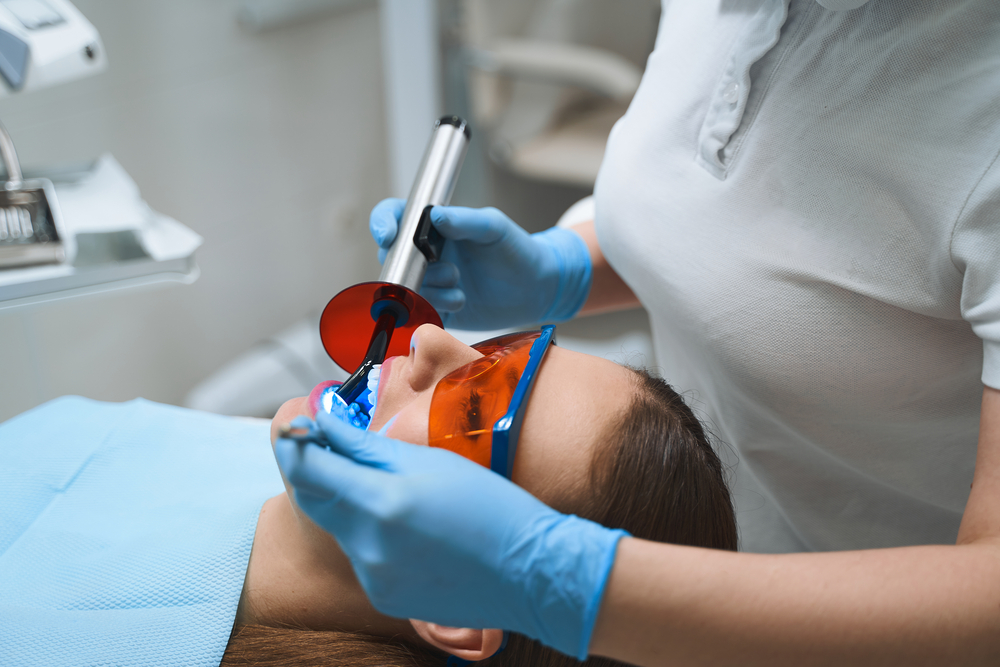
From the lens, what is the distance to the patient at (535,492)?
75cm

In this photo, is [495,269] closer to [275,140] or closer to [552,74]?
[552,74]

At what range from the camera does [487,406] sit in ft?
2.42

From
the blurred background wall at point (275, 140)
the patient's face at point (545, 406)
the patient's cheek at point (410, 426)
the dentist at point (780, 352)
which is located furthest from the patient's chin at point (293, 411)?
the blurred background wall at point (275, 140)

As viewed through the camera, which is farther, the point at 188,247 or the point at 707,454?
the point at 188,247

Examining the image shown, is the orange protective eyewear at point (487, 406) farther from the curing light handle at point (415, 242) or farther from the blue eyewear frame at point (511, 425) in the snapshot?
the curing light handle at point (415, 242)

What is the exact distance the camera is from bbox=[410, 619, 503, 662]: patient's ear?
742 mm

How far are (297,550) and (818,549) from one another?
75cm

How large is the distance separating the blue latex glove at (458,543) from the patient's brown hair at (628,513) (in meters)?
0.18

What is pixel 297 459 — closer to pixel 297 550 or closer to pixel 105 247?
pixel 297 550

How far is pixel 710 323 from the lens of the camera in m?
0.86

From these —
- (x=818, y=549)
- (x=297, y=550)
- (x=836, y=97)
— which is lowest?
(x=818, y=549)

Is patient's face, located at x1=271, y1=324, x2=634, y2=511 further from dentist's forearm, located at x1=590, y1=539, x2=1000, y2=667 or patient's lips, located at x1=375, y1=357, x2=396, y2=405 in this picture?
dentist's forearm, located at x1=590, y1=539, x2=1000, y2=667

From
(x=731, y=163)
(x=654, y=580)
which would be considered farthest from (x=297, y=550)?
(x=731, y=163)

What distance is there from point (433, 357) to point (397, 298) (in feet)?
0.34
